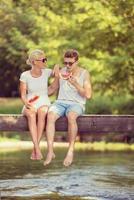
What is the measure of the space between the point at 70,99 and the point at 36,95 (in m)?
0.44

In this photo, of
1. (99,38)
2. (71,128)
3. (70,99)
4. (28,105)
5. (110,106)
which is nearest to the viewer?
(71,128)

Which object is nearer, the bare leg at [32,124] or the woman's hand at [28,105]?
the bare leg at [32,124]

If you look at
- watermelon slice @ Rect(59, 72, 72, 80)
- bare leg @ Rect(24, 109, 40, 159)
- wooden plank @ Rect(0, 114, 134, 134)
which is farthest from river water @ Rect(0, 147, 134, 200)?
watermelon slice @ Rect(59, 72, 72, 80)

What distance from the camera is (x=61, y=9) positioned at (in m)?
28.6

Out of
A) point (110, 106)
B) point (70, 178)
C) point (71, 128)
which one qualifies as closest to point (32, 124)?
point (71, 128)

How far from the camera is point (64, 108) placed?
→ 29.0ft

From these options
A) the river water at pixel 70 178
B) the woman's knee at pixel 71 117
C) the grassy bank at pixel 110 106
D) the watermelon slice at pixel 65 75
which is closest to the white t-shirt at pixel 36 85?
the watermelon slice at pixel 65 75

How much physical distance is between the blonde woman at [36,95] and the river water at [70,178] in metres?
2.71

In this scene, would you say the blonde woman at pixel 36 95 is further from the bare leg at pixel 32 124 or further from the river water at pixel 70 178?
the river water at pixel 70 178

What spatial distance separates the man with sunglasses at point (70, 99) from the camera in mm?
8609

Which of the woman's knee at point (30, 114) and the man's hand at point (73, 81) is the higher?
the man's hand at point (73, 81)

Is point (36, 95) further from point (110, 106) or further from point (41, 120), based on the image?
point (110, 106)

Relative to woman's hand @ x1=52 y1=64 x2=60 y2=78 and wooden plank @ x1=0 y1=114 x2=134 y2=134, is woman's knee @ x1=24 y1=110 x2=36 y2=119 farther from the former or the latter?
woman's hand @ x1=52 y1=64 x2=60 y2=78

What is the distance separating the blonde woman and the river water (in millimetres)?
2712
